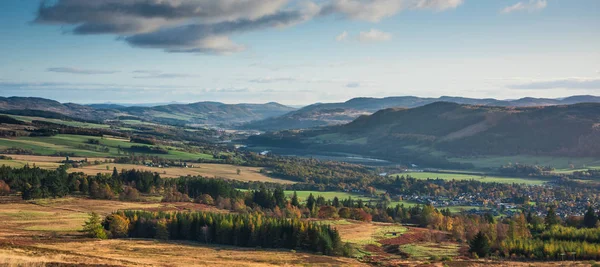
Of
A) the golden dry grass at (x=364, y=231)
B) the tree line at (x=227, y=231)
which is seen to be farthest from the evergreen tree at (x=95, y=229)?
the golden dry grass at (x=364, y=231)

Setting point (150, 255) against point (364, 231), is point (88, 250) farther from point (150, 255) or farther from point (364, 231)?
point (364, 231)

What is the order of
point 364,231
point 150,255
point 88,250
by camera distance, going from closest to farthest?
1. point 88,250
2. point 150,255
3. point 364,231

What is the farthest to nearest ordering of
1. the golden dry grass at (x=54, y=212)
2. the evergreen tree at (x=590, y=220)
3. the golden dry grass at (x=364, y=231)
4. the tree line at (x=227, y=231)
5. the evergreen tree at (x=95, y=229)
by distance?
the evergreen tree at (x=590, y=220), the golden dry grass at (x=364, y=231), the golden dry grass at (x=54, y=212), the tree line at (x=227, y=231), the evergreen tree at (x=95, y=229)

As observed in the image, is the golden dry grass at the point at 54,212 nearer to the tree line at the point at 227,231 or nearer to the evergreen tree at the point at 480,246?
the tree line at the point at 227,231

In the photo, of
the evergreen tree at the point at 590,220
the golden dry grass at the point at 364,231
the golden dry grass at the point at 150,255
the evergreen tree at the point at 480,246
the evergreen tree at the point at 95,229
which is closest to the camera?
the golden dry grass at the point at 150,255

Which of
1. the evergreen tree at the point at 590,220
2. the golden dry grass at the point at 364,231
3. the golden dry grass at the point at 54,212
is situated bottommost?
the golden dry grass at the point at 364,231

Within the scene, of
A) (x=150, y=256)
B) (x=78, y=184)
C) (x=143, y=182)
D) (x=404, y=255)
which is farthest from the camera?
(x=143, y=182)

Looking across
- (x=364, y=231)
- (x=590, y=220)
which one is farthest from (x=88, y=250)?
(x=590, y=220)

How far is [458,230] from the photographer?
125m

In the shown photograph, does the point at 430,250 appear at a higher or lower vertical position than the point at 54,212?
lower

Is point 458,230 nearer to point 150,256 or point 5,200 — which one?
point 150,256

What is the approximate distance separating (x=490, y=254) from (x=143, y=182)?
387ft

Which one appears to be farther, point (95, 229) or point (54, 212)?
point (54, 212)

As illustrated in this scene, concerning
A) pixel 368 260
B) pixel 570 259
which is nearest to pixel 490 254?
pixel 570 259
